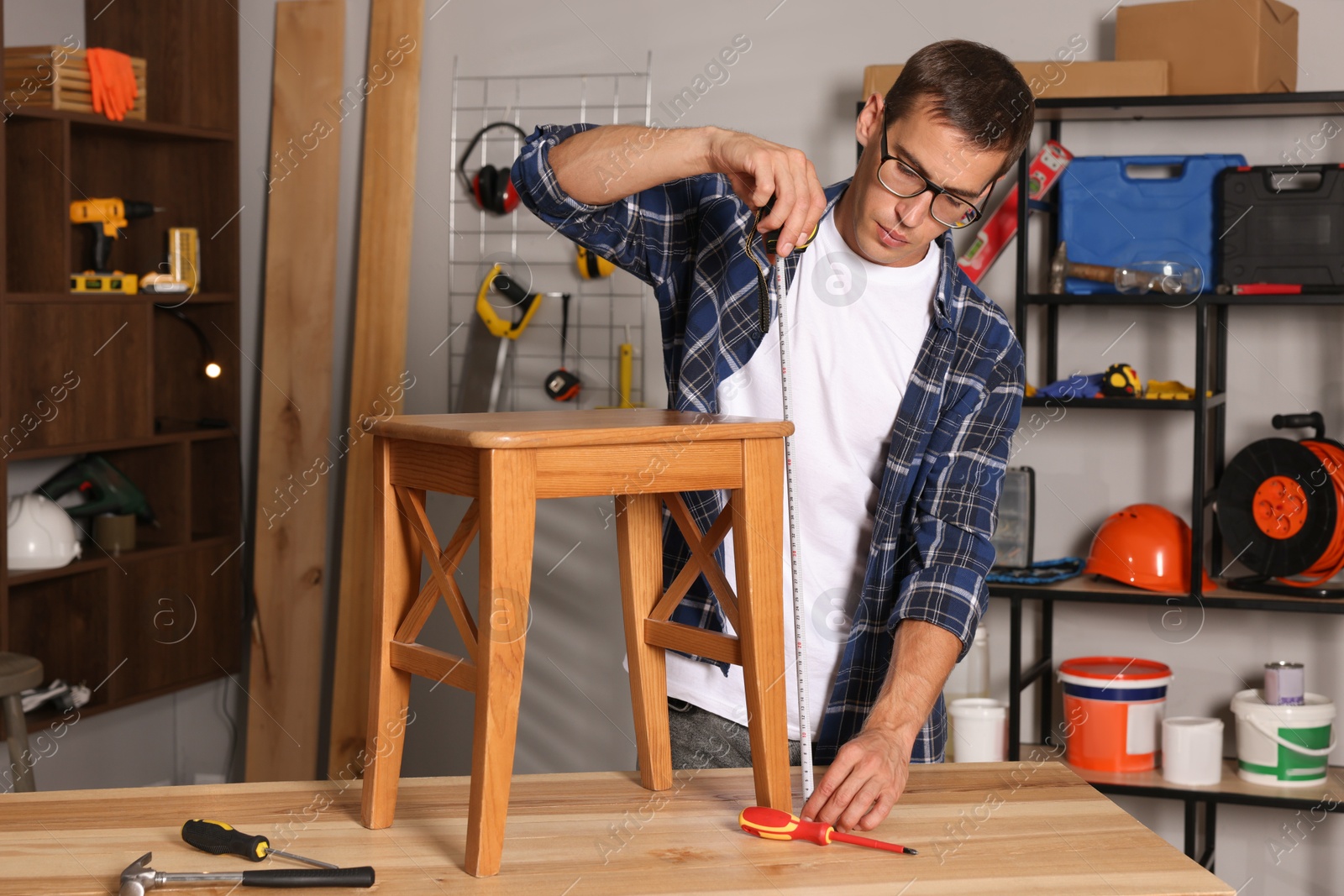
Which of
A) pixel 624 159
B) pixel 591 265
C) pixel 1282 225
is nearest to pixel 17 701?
pixel 591 265

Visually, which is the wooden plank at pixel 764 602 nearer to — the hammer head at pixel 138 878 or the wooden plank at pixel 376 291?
the hammer head at pixel 138 878

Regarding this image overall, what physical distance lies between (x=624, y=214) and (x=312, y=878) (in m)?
0.86

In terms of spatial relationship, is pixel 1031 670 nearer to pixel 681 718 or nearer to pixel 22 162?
pixel 681 718

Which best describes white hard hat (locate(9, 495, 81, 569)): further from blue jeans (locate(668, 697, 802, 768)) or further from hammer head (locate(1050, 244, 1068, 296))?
hammer head (locate(1050, 244, 1068, 296))

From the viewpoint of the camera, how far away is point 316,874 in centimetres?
97

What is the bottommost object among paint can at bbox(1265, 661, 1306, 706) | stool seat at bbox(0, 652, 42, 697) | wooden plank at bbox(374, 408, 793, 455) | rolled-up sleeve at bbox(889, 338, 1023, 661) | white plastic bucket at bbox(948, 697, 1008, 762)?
white plastic bucket at bbox(948, 697, 1008, 762)

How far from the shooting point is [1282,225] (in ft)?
8.55

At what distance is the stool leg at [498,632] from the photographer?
0.96 metres

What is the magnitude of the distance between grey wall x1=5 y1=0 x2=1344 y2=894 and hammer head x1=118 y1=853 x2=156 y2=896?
2155 millimetres

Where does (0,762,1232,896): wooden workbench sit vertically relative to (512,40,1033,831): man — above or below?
below

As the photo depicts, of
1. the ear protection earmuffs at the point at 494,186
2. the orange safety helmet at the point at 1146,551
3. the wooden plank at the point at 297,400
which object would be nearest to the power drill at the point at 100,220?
the wooden plank at the point at 297,400

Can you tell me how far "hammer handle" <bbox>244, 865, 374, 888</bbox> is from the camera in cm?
97

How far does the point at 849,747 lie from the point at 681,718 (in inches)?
17.5

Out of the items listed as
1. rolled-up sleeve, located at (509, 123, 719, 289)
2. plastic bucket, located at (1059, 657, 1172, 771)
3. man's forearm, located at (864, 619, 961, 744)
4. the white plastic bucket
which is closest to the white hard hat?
rolled-up sleeve, located at (509, 123, 719, 289)
